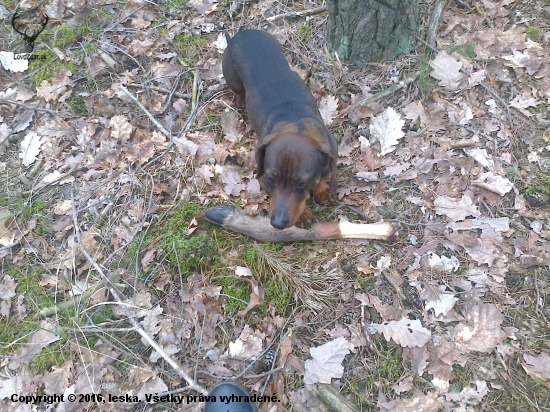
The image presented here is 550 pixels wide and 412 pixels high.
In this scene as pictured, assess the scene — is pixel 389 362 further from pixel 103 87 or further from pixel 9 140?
pixel 9 140

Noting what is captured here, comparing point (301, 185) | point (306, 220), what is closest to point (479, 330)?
point (306, 220)

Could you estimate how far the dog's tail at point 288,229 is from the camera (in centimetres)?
307

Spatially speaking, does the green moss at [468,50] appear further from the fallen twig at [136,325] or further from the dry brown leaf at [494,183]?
the fallen twig at [136,325]

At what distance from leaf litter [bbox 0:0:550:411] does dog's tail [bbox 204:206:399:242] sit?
0.35 feet

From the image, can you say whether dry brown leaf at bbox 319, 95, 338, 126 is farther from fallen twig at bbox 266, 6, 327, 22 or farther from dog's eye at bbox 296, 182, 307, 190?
fallen twig at bbox 266, 6, 327, 22

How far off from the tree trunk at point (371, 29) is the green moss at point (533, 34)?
1.11 meters

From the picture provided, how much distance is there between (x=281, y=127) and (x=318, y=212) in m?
0.80

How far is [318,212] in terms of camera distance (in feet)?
11.4

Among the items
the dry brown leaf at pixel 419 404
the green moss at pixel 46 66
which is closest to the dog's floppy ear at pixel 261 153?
the dry brown leaf at pixel 419 404

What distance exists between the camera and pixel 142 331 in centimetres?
291

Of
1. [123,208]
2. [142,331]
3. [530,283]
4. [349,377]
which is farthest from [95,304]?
[530,283]

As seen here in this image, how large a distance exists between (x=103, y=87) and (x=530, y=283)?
4.38 m

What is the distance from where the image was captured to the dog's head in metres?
3.00

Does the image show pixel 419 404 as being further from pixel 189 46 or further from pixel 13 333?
pixel 189 46
